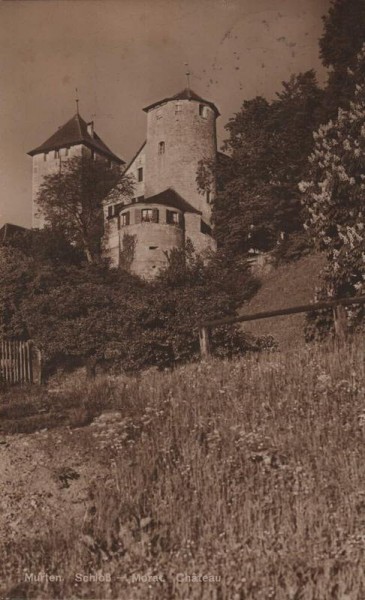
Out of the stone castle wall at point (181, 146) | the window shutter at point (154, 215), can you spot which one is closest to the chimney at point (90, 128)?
the stone castle wall at point (181, 146)

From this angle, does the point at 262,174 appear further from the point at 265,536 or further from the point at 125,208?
the point at 265,536

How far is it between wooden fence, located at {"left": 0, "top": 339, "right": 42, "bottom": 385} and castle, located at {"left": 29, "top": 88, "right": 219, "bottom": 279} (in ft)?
80.2

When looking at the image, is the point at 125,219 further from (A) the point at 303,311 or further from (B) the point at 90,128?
(A) the point at 303,311

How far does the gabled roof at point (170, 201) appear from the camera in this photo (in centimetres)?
4916

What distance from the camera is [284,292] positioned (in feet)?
109

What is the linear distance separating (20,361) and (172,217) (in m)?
28.9

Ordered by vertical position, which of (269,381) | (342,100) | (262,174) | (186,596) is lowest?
(186,596)

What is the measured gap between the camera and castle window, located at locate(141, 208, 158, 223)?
48.3 meters

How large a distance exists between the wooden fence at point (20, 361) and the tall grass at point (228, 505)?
13.7 metres

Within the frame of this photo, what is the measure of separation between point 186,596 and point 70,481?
2172 mm

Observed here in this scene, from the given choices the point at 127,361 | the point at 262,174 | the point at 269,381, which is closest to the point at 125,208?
the point at 262,174

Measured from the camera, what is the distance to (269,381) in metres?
8.77

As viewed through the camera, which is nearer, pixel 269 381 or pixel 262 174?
pixel 269 381

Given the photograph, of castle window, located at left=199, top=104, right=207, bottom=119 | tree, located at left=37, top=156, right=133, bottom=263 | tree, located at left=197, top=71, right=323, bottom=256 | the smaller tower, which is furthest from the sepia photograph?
the smaller tower
